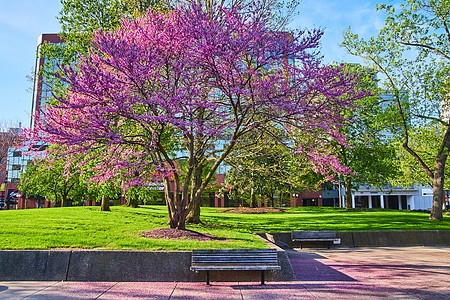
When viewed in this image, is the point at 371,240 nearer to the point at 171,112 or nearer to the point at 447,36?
the point at 171,112

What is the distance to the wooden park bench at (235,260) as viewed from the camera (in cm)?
783

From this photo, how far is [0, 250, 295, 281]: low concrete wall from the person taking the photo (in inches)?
318

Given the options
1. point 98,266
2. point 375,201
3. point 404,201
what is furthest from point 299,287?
point 404,201

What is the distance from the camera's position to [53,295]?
686 cm

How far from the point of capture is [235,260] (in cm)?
797

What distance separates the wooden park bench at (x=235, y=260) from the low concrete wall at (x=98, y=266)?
0.43 metres

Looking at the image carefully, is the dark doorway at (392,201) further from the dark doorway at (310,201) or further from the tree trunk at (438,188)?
the tree trunk at (438,188)

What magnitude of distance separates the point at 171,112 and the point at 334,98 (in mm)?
4894

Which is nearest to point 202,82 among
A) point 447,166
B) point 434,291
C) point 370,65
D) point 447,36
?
point 434,291

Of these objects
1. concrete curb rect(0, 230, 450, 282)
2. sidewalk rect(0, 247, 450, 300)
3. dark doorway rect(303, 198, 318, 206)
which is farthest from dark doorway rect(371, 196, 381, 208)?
concrete curb rect(0, 230, 450, 282)

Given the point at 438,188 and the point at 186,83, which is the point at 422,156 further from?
the point at 186,83

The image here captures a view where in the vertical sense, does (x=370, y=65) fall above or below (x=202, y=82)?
above

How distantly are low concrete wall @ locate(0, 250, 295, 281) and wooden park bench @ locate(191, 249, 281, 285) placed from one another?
17.1 inches

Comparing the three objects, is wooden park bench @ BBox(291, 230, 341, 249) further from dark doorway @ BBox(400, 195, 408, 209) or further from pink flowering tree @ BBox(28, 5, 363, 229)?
dark doorway @ BBox(400, 195, 408, 209)
